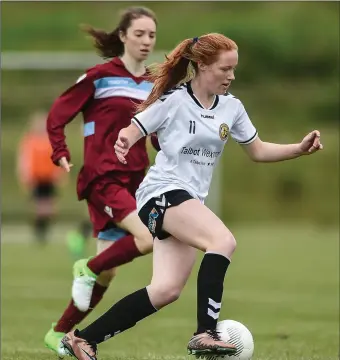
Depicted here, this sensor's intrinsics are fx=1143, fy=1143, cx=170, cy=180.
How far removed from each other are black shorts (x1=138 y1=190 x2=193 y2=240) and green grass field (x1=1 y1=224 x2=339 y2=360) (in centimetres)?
115

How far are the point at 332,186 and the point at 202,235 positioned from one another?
21.9 meters

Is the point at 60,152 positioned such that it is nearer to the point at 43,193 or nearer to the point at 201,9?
the point at 43,193

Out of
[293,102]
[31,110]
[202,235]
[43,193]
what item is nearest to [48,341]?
[202,235]

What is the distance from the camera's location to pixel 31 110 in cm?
3012

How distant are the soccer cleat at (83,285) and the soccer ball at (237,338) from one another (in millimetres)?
1693

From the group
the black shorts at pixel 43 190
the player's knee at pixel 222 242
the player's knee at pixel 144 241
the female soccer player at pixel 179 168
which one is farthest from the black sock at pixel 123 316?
the black shorts at pixel 43 190

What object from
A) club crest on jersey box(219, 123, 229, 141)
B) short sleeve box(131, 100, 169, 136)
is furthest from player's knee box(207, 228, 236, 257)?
short sleeve box(131, 100, 169, 136)

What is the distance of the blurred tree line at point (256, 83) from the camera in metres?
27.3

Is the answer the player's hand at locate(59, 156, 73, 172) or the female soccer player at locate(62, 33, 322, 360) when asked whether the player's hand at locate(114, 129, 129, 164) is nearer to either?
the female soccer player at locate(62, 33, 322, 360)

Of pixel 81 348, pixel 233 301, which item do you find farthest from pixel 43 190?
pixel 81 348

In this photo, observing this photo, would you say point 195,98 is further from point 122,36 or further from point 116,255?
point 122,36

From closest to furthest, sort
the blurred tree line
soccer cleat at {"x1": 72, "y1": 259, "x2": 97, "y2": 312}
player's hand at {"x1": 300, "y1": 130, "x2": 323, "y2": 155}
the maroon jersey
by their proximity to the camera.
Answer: player's hand at {"x1": 300, "y1": 130, "x2": 323, "y2": 155} → soccer cleat at {"x1": 72, "y1": 259, "x2": 97, "y2": 312} → the maroon jersey → the blurred tree line

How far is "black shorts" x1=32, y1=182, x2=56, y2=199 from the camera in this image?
2164 centimetres

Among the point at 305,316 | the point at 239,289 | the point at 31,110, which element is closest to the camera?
the point at 305,316
